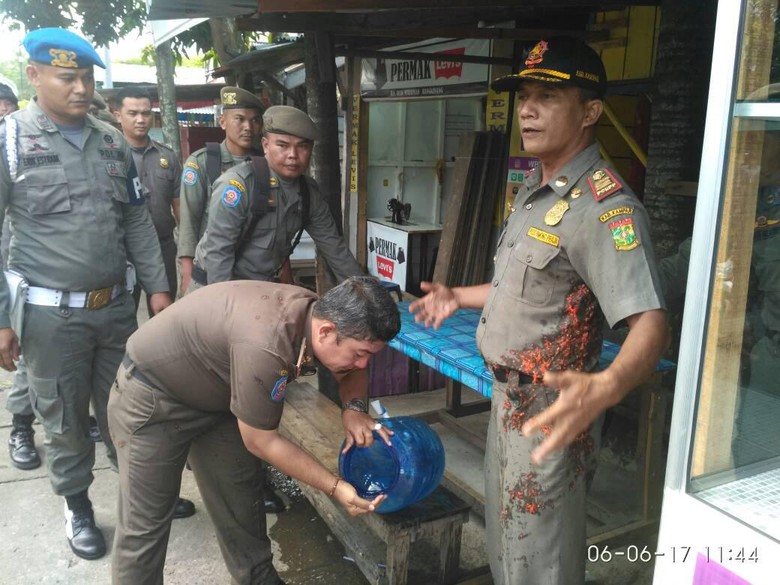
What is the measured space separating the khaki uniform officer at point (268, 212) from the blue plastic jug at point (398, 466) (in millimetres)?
1103

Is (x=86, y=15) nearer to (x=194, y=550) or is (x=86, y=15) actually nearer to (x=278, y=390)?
(x=194, y=550)

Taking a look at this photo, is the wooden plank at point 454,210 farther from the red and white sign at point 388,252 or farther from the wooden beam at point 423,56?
the red and white sign at point 388,252

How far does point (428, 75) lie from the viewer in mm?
6145

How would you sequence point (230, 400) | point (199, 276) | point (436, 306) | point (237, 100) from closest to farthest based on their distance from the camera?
point (230, 400), point (436, 306), point (199, 276), point (237, 100)

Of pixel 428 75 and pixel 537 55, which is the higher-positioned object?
pixel 428 75

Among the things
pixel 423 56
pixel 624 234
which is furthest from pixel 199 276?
pixel 423 56

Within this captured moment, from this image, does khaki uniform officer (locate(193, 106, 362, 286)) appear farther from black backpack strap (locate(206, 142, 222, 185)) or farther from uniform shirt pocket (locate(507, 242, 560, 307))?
uniform shirt pocket (locate(507, 242, 560, 307))

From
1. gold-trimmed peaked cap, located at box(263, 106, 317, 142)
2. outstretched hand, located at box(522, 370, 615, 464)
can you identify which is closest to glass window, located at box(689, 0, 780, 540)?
outstretched hand, located at box(522, 370, 615, 464)

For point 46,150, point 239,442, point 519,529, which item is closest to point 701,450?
point 519,529

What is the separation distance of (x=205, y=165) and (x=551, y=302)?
8.95ft

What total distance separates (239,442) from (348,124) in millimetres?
5432

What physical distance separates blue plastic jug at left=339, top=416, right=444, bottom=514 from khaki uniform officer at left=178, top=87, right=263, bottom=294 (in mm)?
1806

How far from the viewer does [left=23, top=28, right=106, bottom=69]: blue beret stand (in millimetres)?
2734

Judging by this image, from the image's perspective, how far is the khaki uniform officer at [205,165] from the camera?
12.9 ft
